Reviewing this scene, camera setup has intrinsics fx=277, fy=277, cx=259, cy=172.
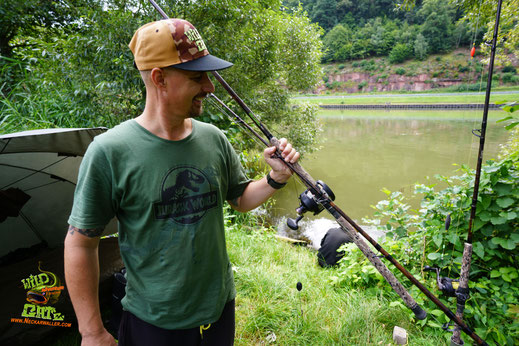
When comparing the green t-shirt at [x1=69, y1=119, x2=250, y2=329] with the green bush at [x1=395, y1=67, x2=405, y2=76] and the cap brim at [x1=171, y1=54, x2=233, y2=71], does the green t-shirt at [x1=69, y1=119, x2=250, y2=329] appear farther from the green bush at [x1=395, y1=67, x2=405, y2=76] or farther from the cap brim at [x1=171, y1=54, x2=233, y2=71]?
the green bush at [x1=395, y1=67, x2=405, y2=76]

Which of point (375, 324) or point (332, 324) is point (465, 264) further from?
point (332, 324)

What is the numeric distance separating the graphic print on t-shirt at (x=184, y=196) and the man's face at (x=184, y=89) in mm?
244

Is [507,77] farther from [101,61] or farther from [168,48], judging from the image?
[168,48]

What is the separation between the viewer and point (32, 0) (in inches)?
228

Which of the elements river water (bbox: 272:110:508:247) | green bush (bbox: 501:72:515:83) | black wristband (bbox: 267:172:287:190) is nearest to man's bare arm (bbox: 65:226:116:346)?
black wristband (bbox: 267:172:287:190)

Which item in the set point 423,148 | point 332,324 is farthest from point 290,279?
point 423,148

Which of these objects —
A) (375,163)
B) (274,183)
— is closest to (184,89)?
(274,183)

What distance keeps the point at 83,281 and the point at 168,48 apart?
93cm

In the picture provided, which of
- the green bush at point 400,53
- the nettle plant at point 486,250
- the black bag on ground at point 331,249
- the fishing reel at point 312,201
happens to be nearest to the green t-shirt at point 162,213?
the fishing reel at point 312,201

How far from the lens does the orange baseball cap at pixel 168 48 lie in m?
1.06

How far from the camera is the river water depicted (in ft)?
27.5

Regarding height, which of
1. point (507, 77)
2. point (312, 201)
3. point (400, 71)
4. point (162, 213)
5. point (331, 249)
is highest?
point (162, 213)

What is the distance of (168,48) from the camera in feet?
3.46

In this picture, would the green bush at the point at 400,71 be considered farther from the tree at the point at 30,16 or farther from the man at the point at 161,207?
the man at the point at 161,207
